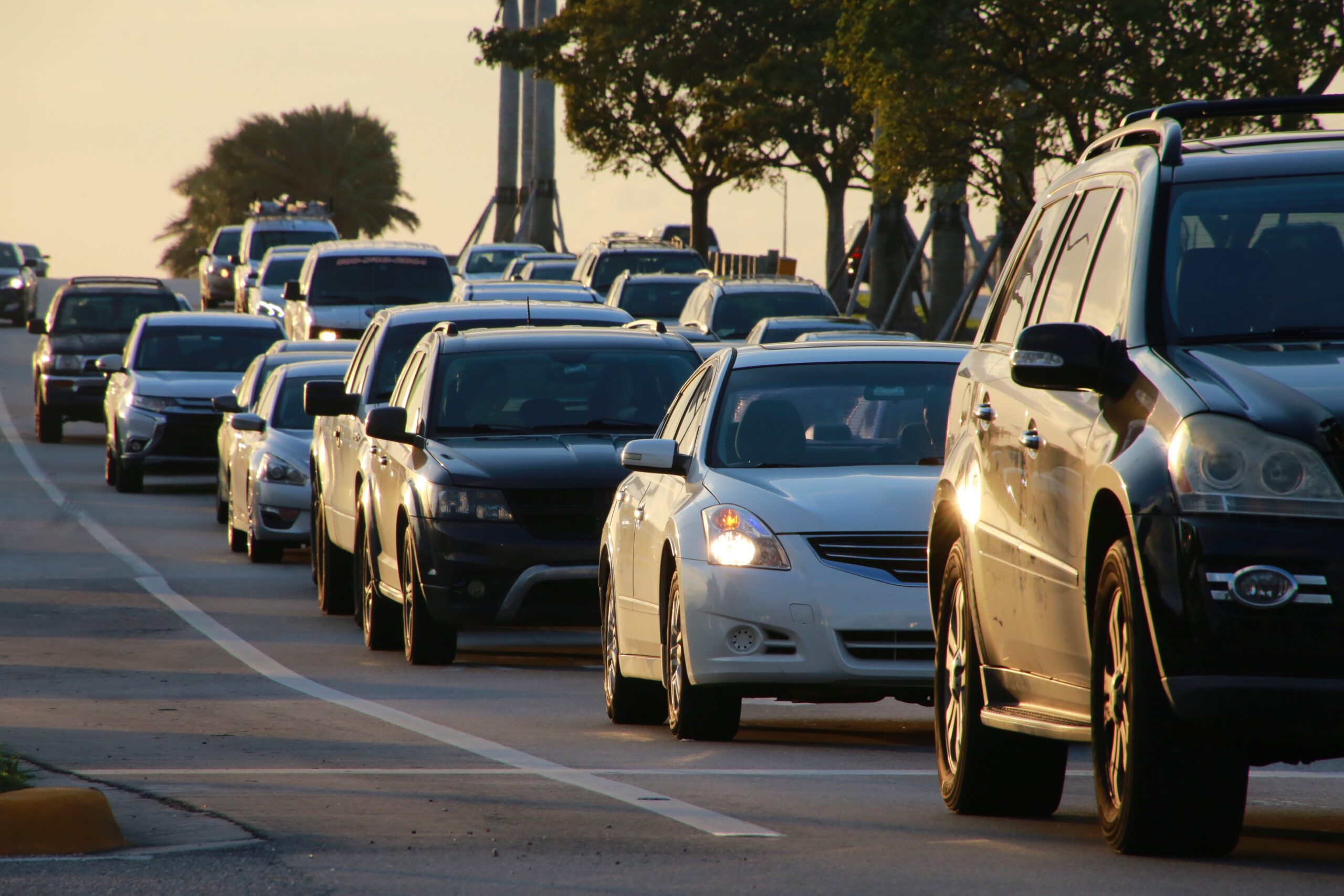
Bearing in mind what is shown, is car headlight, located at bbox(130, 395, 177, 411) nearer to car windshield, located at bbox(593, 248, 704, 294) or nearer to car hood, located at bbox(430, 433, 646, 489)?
car windshield, located at bbox(593, 248, 704, 294)

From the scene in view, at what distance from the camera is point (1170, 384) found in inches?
233

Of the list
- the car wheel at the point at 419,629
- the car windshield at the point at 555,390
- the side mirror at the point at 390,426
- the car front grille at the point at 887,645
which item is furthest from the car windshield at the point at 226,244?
the car front grille at the point at 887,645

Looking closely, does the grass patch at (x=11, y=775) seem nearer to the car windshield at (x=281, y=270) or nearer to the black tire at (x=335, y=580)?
the black tire at (x=335, y=580)

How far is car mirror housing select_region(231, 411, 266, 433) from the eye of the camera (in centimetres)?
2016

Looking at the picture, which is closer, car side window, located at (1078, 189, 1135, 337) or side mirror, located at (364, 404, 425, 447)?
car side window, located at (1078, 189, 1135, 337)

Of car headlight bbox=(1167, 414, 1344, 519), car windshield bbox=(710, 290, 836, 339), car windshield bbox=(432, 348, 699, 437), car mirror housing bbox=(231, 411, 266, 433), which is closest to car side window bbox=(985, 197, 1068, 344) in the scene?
car headlight bbox=(1167, 414, 1344, 519)

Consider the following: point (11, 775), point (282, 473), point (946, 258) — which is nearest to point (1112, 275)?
point (11, 775)

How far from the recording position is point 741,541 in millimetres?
9977

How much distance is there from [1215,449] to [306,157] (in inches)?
3819

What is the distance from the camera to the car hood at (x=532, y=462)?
13.4 meters

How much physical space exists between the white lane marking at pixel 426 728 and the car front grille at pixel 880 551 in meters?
1.46

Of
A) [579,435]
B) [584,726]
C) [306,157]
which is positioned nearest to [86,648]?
[579,435]

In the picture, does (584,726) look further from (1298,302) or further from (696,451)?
(1298,302)

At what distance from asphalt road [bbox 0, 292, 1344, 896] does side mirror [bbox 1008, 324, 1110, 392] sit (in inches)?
47.7
